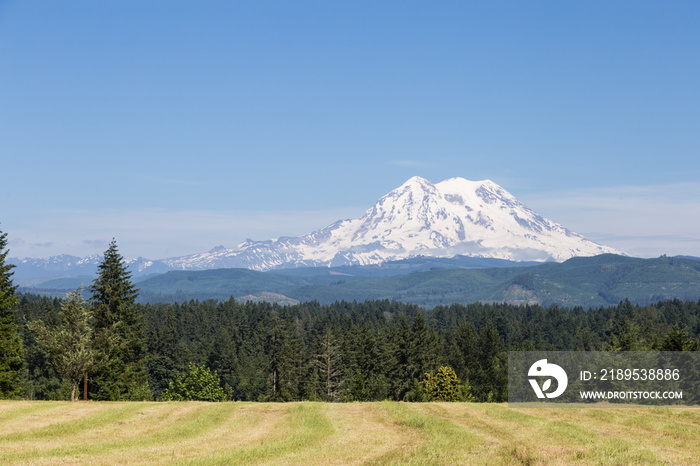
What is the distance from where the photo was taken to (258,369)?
190125 millimetres

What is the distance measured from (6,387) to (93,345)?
8333 mm

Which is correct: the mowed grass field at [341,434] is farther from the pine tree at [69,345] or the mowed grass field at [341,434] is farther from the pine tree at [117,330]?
the pine tree at [117,330]

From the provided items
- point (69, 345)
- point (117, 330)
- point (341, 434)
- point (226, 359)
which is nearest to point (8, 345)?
point (69, 345)

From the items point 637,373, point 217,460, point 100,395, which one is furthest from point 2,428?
point 637,373

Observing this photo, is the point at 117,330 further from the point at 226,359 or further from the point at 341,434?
the point at 226,359

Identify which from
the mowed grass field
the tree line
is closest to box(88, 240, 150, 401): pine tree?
the tree line

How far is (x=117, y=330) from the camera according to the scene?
67938 mm

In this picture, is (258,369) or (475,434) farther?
(258,369)

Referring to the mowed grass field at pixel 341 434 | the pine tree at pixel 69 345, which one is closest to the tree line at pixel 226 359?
the pine tree at pixel 69 345

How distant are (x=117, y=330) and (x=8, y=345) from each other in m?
11.7

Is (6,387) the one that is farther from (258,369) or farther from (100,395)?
(258,369)

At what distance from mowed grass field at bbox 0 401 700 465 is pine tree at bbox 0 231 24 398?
1515cm

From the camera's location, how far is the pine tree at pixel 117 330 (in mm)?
65375

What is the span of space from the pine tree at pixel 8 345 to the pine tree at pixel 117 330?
7280mm
